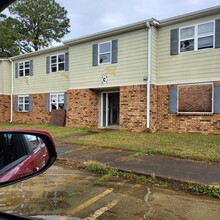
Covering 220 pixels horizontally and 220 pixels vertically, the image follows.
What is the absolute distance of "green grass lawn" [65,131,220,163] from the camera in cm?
722

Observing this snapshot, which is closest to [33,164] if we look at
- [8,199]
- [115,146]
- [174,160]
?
[8,199]

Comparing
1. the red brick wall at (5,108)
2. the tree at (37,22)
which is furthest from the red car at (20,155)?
the tree at (37,22)

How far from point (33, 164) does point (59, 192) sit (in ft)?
8.88

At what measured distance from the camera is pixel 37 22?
3177 centimetres

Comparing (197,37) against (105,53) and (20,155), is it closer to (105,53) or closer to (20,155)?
(105,53)

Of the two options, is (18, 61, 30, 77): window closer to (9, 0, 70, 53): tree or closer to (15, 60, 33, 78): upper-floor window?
(15, 60, 33, 78): upper-floor window

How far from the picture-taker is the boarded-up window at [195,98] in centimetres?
1094

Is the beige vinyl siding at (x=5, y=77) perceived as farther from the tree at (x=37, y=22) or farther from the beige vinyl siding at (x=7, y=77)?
the tree at (x=37, y=22)

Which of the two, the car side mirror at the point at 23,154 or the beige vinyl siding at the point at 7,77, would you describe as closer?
the car side mirror at the point at 23,154

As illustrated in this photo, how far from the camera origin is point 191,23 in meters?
11.3

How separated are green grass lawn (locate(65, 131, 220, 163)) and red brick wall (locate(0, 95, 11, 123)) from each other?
12.2m

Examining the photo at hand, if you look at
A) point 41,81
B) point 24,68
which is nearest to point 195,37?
point 41,81

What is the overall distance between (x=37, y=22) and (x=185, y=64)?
2568 cm

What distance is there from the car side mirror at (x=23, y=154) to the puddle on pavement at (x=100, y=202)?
1.67 m
